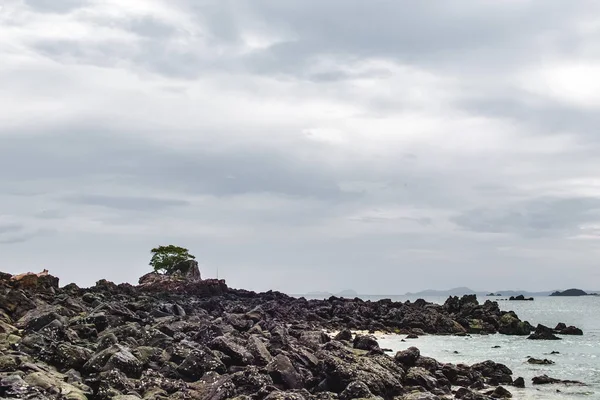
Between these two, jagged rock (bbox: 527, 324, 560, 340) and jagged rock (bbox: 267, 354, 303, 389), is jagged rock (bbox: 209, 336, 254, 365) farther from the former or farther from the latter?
jagged rock (bbox: 527, 324, 560, 340)

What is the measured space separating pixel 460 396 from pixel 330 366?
596 cm

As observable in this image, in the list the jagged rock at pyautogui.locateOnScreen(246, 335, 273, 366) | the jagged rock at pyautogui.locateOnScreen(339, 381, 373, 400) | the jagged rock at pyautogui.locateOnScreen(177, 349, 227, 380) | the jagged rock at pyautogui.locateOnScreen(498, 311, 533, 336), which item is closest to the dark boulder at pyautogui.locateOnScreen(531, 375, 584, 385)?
the jagged rock at pyautogui.locateOnScreen(339, 381, 373, 400)

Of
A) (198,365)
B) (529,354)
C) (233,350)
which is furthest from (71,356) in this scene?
(529,354)

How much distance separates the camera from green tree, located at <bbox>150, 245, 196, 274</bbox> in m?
121

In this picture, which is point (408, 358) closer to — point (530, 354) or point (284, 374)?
point (284, 374)

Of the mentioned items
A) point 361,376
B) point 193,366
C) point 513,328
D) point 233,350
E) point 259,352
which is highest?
point 233,350

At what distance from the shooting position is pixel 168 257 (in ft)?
401

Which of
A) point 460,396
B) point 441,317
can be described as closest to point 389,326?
point 441,317

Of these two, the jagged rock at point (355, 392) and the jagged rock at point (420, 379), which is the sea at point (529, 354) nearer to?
the jagged rock at point (420, 379)

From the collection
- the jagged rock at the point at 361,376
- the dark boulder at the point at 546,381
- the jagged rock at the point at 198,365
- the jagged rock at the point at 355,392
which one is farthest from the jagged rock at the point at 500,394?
the jagged rock at the point at 198,365

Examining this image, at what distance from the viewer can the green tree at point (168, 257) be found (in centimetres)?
12125

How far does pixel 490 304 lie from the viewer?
86.8 meters

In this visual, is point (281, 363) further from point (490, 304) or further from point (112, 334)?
point (490, 304)

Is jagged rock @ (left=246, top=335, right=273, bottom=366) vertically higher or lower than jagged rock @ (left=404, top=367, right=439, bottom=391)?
higher
